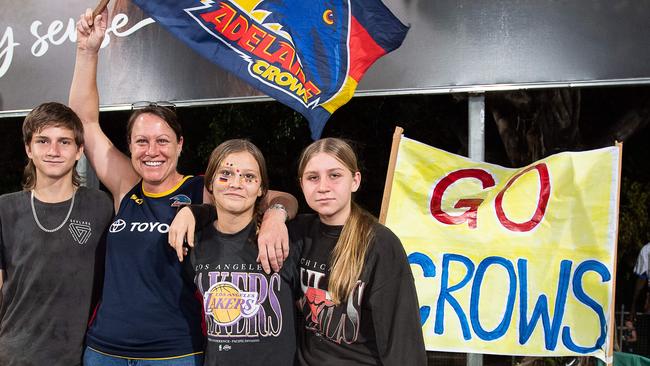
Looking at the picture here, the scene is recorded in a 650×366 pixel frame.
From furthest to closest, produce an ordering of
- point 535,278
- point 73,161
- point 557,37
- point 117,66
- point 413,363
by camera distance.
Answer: point 117,66, point 557,37, point 535,278, point 73,161, point 413,363

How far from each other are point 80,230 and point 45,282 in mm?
270

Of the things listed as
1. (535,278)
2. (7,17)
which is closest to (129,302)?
(535,278)

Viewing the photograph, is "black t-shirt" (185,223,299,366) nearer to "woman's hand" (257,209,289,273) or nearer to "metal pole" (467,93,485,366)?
"woman's hand" (257,209,289,273)

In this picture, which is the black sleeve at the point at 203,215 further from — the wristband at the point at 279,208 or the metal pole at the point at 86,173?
the metal pole at the point at 86,173

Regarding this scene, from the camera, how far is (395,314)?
2.67 m

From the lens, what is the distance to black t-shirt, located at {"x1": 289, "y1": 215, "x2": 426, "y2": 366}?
2.66 m

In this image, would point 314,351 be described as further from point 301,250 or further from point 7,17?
point 7,17

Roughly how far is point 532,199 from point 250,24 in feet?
6.93

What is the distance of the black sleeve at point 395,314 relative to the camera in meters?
2.64

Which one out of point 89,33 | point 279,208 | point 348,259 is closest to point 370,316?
point 348,259

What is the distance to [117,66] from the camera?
5.61 meters

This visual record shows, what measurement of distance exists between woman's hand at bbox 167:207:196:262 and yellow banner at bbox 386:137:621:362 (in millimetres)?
1730

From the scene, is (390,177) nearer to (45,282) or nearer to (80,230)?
(80,230)

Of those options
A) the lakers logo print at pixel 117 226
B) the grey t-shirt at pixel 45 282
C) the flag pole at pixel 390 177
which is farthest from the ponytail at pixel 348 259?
the flag pole at pixel 390 177
